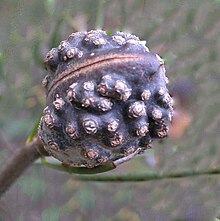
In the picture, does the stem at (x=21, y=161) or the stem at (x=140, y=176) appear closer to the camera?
the stem at (x=21, y=161)

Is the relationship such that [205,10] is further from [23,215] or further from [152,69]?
[23,215]

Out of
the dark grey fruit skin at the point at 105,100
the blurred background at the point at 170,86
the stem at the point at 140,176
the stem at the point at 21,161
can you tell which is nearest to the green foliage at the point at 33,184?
the blurred background at the point at 170,86

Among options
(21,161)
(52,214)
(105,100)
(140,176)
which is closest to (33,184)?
(52,214)

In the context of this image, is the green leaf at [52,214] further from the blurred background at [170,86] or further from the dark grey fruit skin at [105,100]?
the dark grey fruit skin at [105,100]

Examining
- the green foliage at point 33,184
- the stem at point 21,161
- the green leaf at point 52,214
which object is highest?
the stem at point 21,161

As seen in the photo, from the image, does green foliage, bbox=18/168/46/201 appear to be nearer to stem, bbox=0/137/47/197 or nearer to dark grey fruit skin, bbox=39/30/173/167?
stem, bbox=0/137/47/197

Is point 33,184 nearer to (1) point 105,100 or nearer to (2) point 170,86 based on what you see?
(2) point 170,86
